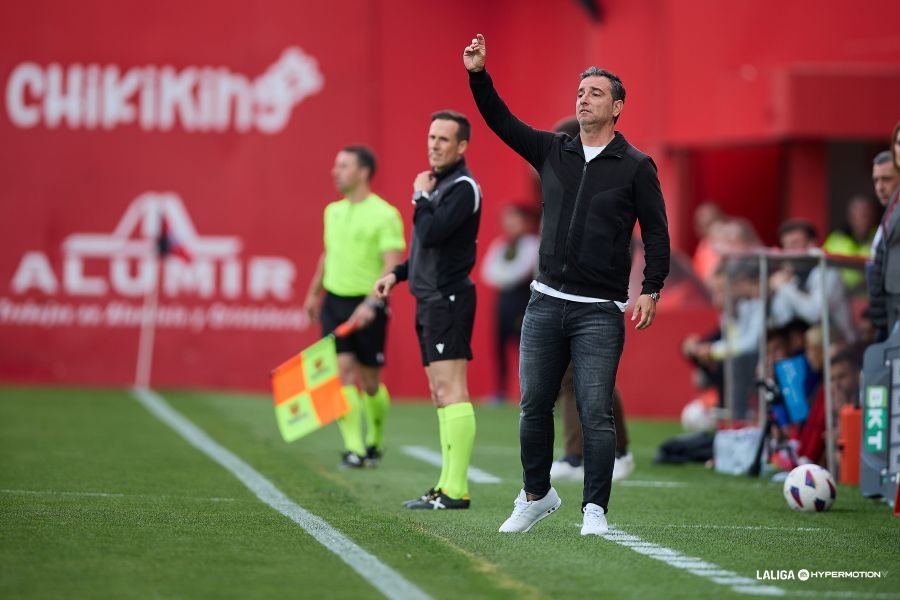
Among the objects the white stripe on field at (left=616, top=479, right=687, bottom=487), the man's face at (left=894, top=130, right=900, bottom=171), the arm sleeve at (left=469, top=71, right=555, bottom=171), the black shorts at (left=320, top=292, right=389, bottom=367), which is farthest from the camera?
the black shorts at (left=320, top=292, right=389, bottom=367)

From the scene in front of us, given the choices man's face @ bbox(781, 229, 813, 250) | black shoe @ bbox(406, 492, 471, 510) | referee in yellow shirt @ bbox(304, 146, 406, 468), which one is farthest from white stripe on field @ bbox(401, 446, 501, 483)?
man's face @ bbox(781, 229, 813, 250)

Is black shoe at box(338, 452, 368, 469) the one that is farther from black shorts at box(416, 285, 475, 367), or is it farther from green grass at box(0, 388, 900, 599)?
black shorts at box(416, 285, 475, 367)

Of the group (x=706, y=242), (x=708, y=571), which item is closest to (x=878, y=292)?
(x=708, y=571)

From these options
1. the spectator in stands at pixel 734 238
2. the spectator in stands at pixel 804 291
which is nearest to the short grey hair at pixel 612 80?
the spectator in stands at pixel 804 291

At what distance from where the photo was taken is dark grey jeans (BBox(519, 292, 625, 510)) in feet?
23.9

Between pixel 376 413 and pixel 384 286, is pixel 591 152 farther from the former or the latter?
pixel 376 413

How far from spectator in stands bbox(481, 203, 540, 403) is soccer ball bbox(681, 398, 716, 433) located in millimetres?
3361

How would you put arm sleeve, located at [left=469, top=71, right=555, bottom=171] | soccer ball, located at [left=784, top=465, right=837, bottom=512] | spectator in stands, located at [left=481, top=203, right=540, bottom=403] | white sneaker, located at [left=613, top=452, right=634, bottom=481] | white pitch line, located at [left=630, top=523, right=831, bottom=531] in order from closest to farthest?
1. arm sleeve, located at [left=469, top=71, right=555, bottom=171]
2. white pitch line, located at [left=630, top=523, right=831, bottom=531]
3. soccer ball, located at [left=784, top=465, right=837, bottom=512]
4. white sneaker, located at [left=613, top=452, right=634, bottom=481]
5. spectator in stands, located at [left=481, top=203, right=540, bottom=403]

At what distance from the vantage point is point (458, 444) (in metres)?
8.66

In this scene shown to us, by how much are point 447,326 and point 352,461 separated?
2478 mm

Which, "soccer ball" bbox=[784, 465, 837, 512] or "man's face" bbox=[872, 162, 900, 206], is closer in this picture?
"soccer ball" bbox=[784, 465, 837, 512]

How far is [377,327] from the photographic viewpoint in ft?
35.9

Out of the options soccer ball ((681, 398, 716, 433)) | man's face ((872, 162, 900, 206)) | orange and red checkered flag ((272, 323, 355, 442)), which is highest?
man's face ((872, 162, 900, 206))

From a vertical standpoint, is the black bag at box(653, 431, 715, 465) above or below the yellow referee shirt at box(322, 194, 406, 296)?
below
